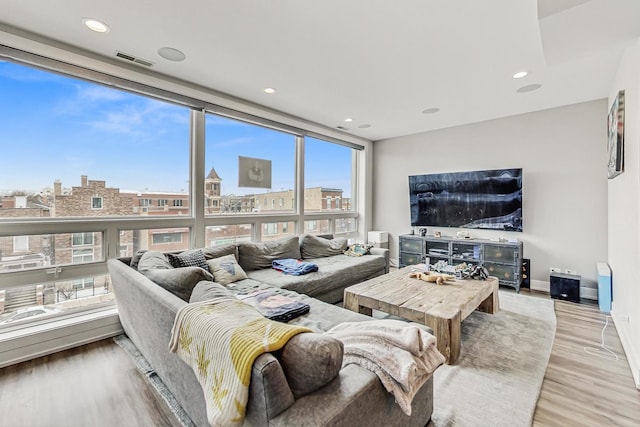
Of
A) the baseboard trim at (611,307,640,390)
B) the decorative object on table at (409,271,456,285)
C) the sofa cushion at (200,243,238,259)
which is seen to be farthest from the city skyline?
the baseboard trim at (611,307,640,390)

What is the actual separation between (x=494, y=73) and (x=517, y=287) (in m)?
2.89

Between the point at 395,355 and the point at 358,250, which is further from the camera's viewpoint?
the point at 358,250

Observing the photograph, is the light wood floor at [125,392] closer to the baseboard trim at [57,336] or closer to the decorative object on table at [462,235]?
the baseboard trim at [57,336]

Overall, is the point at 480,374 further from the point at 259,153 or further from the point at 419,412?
the point at 259,153

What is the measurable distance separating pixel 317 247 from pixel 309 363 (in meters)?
3.27

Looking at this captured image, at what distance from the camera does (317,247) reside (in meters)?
4.34

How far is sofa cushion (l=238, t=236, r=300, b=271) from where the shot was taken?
3512 mm

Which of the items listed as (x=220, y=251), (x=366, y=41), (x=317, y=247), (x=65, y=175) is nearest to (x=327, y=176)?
(x=317, y=247)

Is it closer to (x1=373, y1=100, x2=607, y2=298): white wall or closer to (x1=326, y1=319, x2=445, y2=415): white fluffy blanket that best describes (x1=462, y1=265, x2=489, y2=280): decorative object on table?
(x1=373, y1=100, x2=607, y2=298): white wall

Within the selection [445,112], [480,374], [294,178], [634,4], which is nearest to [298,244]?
[294,178]

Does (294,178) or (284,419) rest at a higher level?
(294,178)

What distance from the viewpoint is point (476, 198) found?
480cm

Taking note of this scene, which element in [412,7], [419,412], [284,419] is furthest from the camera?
[412,7]

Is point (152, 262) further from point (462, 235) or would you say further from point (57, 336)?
point (462, 235)
